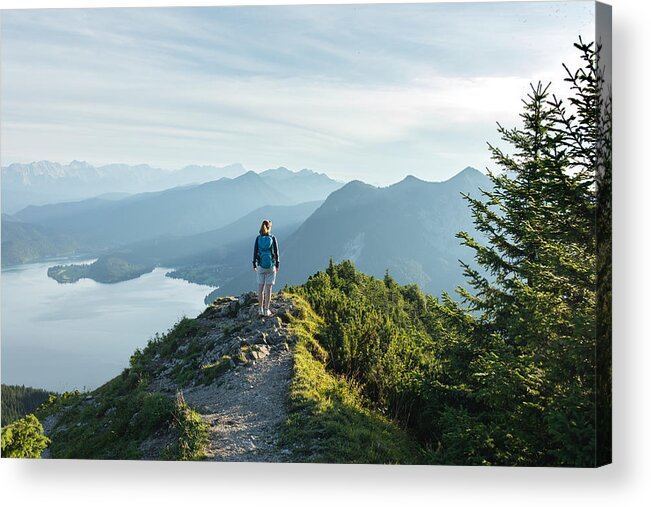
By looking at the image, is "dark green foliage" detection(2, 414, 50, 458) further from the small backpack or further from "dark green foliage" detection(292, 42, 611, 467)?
"dark green foliage" detection(292, 42, 611, 467)

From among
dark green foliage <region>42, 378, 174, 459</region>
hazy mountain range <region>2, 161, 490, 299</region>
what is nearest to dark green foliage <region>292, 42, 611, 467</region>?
hazy mountain range <region>2, 161, 490, 299</region>

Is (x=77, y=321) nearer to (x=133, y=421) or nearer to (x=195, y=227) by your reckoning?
(x=133, y=421)

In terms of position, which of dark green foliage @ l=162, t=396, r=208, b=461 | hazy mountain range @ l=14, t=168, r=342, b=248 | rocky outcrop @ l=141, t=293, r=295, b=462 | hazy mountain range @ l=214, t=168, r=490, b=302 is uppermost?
hazy mountain range @ l=214, t=168, r=490, b=302

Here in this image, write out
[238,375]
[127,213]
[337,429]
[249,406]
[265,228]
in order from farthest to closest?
1. [127,213]
2. [265,228]
3. [238,375]
4. [249,406]
5. [337,429]

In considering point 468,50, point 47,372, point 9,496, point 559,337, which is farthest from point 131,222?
point 559,337

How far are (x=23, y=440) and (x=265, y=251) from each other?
4230 mm

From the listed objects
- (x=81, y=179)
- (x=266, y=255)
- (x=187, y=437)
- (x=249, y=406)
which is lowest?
(x=187, y=437)

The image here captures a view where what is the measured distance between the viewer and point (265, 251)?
8016 mm

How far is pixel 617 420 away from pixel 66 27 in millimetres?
9121

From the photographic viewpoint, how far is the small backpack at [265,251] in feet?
26.0

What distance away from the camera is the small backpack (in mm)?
7930

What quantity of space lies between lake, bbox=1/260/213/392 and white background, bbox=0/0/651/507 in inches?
134

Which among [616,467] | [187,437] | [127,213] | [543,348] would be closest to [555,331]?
[543,348]

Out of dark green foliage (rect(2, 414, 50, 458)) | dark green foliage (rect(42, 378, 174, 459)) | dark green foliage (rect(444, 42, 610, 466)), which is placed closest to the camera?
dark green foliage (rect(444, 42, 610, 466))
